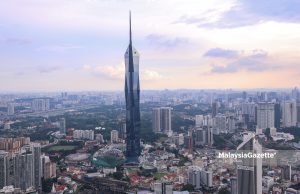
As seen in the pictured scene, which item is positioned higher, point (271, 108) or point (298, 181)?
point (271, 108)

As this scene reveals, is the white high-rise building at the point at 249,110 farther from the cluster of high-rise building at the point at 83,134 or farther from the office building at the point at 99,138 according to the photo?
the cluster of high-rise building at the point at 83,134

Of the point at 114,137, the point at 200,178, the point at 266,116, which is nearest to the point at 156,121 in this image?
the point at 114,137

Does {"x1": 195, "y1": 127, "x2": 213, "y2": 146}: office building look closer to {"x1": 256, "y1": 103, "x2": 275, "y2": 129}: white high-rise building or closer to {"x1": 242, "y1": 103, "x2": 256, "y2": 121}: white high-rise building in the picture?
{"x1": 256, "y1": 103, "x2": 275, "y2": 129}: white high-rise building

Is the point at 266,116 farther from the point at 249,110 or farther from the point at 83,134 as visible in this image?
the point at 83,134

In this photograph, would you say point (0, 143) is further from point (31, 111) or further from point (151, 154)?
point (31, 111)

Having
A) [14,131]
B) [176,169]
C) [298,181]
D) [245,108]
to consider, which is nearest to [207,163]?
[176,169]

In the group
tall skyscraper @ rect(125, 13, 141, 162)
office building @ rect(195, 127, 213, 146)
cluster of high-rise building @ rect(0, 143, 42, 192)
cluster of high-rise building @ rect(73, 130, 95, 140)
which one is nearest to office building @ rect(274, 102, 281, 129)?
office building @ rect(195, 127, 213, 146)

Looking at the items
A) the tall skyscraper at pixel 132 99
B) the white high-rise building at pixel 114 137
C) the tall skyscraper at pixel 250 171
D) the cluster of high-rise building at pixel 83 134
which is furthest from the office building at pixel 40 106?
the tall skyscraper at pixel 250 171
